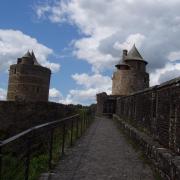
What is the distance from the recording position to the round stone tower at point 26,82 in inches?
1930

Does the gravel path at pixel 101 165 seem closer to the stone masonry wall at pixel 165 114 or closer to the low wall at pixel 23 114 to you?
the stone masonry wall at pixel 165 114

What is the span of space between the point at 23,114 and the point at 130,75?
2279 cm

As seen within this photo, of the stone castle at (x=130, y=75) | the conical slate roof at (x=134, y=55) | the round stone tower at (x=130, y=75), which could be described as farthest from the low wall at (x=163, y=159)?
the conical slate roof at (x=134, y=55)

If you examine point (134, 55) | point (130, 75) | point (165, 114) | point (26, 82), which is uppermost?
point (134, 55)

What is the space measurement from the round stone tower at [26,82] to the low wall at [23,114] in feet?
56.4

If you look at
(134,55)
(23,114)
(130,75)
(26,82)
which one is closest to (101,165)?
(23,114)

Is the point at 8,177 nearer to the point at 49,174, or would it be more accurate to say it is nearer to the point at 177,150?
the point at 49,174

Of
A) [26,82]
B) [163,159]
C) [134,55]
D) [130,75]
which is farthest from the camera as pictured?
[134,55]

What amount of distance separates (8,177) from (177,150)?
3.30m

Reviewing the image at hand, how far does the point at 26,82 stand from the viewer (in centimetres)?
4900

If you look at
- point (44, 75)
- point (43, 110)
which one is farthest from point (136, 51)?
point (43, 110)

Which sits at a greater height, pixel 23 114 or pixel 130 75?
pixel 130 75

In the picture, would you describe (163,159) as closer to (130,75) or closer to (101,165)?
(101,165)

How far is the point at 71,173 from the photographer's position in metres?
7.18
